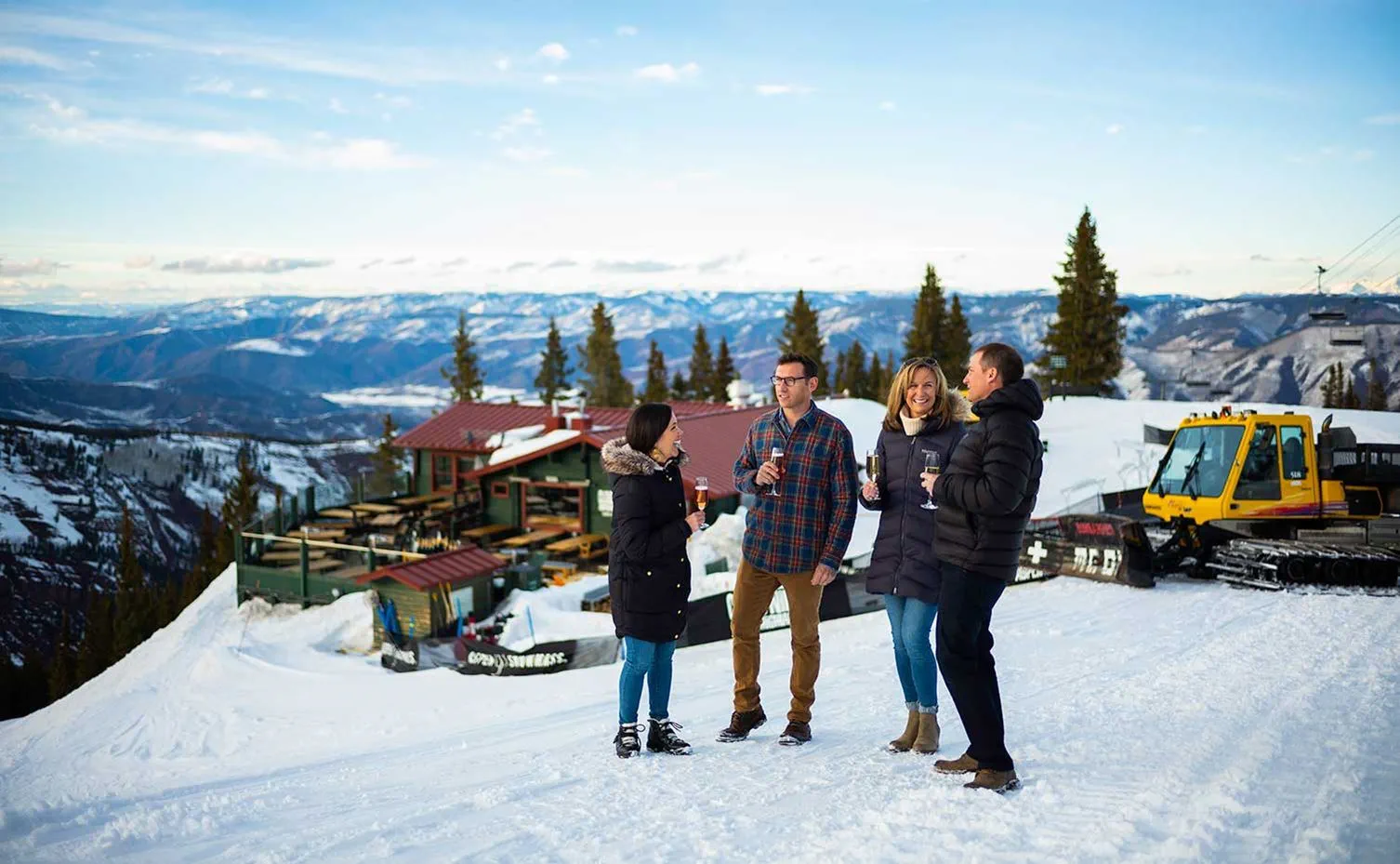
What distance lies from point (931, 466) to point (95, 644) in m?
55.9

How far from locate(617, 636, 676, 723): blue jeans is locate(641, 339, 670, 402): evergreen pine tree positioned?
57.6 metres

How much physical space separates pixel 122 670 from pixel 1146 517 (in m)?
18.5

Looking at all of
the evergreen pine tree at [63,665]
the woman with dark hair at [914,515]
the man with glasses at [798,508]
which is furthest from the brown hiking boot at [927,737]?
the evergreen pine tree at [63,665]

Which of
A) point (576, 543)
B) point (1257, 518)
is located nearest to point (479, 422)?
point (576, 543)

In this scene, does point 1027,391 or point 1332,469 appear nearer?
point 1027,391

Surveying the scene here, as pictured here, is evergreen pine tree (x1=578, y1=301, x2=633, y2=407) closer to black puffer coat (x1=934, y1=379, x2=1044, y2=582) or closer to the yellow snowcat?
the yellow snowcat

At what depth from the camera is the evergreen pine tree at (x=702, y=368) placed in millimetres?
69875

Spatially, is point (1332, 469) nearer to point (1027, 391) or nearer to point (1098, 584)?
point (1098, 584)

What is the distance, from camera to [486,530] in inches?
993

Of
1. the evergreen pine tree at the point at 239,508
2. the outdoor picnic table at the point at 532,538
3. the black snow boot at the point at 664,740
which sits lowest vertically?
the evergreen pine tree at the point at 239,508

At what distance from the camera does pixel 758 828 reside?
14.3 ft

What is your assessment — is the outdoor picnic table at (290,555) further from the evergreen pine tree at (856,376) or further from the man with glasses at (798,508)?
the evergreen pine tree at (856,376)

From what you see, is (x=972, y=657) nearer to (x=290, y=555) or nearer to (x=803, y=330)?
(x=290, y=555)

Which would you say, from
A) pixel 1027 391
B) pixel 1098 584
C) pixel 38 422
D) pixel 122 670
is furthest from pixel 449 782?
pixel 38 422
